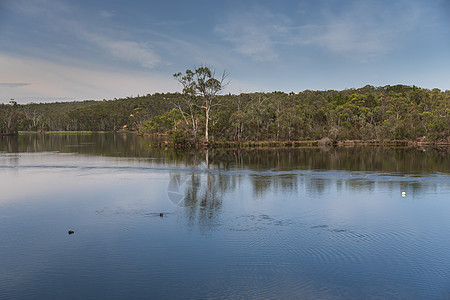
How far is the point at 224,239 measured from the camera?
13328 mm

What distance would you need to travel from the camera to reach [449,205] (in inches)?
734

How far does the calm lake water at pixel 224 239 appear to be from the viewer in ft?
32.3

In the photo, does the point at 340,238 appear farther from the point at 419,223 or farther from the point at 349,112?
the point at 349,112

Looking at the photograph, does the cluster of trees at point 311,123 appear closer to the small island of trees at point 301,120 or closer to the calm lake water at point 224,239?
the small island of trees at point 301,120

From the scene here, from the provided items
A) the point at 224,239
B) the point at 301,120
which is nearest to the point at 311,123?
the point at 301,120

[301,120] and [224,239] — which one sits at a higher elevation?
[301,120]

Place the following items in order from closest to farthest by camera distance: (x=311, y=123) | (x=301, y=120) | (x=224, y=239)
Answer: (x=224, y=239), (x=301, y=120), (x=311, y=123)

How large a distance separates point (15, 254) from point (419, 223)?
1507 cm

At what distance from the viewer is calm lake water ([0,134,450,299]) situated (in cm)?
984

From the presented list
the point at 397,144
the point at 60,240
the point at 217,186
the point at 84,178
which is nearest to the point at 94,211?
the point at 60,240

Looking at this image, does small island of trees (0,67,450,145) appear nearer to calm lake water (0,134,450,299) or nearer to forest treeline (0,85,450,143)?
forest treeline (0,85,450,143)

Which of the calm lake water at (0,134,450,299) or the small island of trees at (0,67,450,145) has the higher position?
the small island of trees at (0,67,450,145)

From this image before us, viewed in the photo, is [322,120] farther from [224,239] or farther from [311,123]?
[224,239]

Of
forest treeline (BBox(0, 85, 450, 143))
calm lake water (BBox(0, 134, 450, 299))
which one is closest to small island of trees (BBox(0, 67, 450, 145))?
forest treeline (BBox(0, 85, 450, 143))
